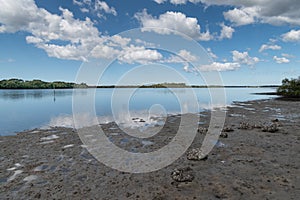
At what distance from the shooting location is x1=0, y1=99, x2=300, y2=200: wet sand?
24.6 feet

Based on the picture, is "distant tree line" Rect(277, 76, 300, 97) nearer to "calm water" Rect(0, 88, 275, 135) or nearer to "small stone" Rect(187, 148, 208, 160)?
"calm water" Rect(0, 88, 275, 135)

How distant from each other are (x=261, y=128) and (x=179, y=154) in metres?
10.7

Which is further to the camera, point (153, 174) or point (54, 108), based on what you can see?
point (54, 108)

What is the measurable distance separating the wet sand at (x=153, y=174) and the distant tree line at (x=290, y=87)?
66.2 metres

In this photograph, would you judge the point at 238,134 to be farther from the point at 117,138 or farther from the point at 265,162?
the point at 117,138

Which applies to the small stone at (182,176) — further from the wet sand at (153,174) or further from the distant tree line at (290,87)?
the distant tree line at (290,87)

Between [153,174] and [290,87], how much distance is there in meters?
80.3

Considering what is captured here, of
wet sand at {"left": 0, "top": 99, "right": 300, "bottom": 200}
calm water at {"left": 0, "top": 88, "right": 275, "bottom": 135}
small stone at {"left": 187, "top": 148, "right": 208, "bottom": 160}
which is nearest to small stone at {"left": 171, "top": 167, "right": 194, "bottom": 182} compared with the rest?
wet sand at {"left": 0, "top": 99, "right": 300, "bottom": 200}

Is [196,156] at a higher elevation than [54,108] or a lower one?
higher

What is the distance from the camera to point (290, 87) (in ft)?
233

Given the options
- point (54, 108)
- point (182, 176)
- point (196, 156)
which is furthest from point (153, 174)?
point (54, 108)

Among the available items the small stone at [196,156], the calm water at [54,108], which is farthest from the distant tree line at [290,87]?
the small stone at [196,156]

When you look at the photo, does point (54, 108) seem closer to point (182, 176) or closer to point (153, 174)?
point (153, 174)

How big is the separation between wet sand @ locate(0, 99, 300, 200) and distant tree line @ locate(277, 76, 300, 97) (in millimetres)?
66217
